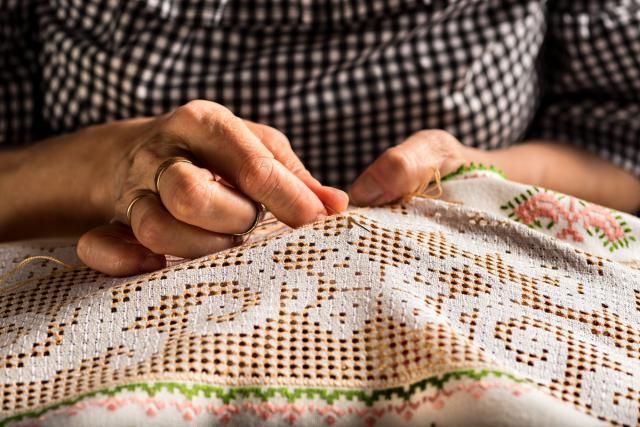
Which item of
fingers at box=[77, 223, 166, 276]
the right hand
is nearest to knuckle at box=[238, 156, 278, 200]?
the right hand

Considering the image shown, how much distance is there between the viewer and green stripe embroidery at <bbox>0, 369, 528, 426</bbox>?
36 centimetres

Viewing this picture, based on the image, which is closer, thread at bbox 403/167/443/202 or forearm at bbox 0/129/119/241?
thread at bbox 403/167/443/202

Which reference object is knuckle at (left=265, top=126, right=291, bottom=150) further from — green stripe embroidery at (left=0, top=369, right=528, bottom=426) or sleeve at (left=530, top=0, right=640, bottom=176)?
sleeve at (left=530, top=0, right=640, bottom=176)

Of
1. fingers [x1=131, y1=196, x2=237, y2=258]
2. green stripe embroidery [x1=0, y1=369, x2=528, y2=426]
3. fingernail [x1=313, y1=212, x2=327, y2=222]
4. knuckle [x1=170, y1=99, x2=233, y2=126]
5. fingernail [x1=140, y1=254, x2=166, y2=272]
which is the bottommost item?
fingernail [x1=140, y1=254, x2=166, y2=272]

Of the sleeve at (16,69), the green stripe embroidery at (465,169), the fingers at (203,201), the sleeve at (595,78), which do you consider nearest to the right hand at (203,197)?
the fingers at (203,201)

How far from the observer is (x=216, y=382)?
1.24 ft

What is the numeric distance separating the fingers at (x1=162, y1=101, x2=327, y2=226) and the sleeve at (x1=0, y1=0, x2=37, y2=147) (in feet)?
1.33

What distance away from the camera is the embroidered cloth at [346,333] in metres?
0.36

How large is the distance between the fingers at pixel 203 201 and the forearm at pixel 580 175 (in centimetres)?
49

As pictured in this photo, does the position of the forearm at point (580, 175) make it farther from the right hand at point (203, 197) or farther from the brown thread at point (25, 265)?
the brown thread at point (25, 265)

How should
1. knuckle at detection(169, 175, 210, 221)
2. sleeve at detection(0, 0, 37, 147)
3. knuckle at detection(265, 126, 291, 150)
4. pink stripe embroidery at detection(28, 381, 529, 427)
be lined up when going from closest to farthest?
pink stripe embroidery at detection(28, 381, 529, 427) → knuckle at detection(169, 175, 210, 221) → knuckle at detection(265, 126, 291, 150) → sleeve at detection(0, 0, 37, 147)

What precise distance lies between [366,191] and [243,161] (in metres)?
0.14

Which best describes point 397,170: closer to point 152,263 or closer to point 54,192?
point 152,263

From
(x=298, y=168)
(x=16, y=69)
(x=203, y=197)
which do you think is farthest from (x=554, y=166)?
(x=16, y=69)
